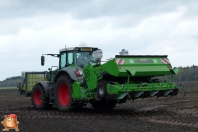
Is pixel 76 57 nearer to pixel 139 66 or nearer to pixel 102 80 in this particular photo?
pixel 102 80

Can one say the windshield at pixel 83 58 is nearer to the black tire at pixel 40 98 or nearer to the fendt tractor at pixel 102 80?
the fendt tractor at pixel 102 80

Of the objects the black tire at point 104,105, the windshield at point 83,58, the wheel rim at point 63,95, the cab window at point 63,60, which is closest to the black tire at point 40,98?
the wheel rim at point 63,95

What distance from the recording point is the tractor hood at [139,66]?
974 centimetres

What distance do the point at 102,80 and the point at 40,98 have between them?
372cm

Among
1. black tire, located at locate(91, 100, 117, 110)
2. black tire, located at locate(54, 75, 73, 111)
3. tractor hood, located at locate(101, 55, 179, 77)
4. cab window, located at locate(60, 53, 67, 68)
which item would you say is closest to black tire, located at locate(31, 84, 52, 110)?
black tire, located at locate(54, 75, 73, 111)

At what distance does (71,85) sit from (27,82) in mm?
3879

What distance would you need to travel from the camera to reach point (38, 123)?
28.0 feet

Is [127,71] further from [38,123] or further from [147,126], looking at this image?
[38,123]

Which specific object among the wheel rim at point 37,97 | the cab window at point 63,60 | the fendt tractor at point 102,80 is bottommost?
the wheel rim at point 37,97

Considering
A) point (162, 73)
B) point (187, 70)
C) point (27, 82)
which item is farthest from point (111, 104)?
point (187, 70)

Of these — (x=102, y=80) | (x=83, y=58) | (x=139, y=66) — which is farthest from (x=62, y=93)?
(x=139, y=66)

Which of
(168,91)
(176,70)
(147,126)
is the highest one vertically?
(176,70)

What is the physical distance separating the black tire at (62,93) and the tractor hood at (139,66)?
78.2 inches

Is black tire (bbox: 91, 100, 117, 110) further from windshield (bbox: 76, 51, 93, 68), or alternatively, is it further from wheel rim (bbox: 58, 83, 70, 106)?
windshield (bbox: 76, 51, 93, 68)
